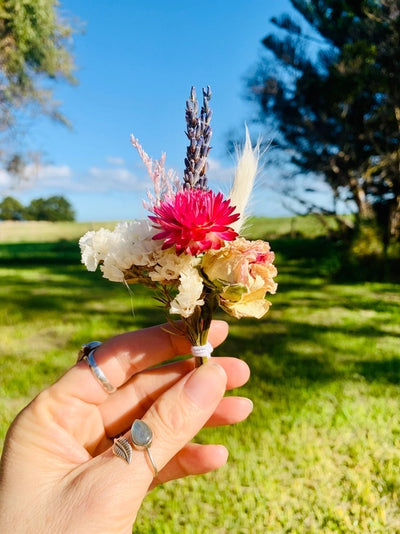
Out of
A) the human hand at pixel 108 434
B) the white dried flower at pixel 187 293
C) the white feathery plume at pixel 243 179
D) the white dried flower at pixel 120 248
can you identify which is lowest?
the human hand at pixel 108 434

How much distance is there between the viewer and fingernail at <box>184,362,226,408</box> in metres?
1.45

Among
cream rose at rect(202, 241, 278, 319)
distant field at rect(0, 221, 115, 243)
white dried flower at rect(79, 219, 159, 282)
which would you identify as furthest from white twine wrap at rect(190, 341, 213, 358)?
distant field at rect(0, 221, 115, 243)

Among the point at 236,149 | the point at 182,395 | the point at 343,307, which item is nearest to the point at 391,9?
the point at 343,307

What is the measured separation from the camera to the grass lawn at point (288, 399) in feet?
8.00

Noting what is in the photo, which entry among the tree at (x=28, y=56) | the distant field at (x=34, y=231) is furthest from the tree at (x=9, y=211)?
the tree at (x=28, y=56)

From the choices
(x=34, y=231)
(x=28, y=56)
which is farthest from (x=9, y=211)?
(x=28, y=56)

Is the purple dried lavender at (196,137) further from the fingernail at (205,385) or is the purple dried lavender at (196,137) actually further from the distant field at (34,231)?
the distant field at (34,231)

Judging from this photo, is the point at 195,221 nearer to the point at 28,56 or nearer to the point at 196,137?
the point at 196,137

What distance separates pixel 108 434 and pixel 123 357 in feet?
1.11

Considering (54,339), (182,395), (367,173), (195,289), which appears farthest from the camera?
(367,173)

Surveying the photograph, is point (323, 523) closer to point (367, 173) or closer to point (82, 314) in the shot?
point (82, 314)

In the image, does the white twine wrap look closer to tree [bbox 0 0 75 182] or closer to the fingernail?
the fingernail

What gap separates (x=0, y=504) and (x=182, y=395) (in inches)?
25.2

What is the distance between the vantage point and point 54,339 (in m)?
5.33
